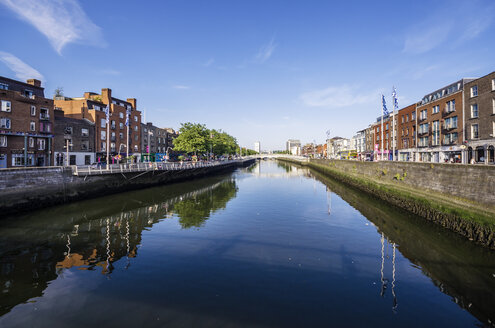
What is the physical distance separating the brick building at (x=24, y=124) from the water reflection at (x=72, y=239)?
66.7 feet

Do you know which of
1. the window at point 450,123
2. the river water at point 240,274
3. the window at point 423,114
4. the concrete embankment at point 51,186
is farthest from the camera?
the window at point 423,114

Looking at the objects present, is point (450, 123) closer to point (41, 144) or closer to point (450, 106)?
point (450, 106)

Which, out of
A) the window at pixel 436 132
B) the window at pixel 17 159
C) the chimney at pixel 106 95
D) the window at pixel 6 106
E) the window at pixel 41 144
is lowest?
the window at pixel 17 159

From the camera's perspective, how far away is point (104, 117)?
60.0 m

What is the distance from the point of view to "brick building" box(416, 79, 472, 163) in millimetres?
39812

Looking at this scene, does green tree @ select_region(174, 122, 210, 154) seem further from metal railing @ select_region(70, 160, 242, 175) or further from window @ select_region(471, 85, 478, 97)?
window @ select_region(471, 85, 478, 97)

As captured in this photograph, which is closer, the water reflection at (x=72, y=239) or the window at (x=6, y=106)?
the water reflection at (x=72, y=239)

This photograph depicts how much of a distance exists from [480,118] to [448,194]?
21.9 metres

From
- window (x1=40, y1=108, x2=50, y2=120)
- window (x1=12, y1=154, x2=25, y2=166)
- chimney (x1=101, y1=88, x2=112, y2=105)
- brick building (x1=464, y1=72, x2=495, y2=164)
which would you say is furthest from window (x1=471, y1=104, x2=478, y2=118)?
chimney (x1=101, y1=88, x2=112, y2=105)

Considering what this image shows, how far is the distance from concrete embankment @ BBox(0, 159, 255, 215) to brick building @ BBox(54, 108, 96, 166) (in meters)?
19.8

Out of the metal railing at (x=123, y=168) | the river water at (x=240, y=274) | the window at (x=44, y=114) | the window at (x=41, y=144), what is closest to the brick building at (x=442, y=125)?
the river water at (x=240, y=274)

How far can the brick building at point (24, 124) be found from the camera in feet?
124

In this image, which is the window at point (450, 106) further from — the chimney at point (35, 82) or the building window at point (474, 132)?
the chimney at point (35, 82)

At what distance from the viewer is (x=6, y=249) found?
1452 centimetres
